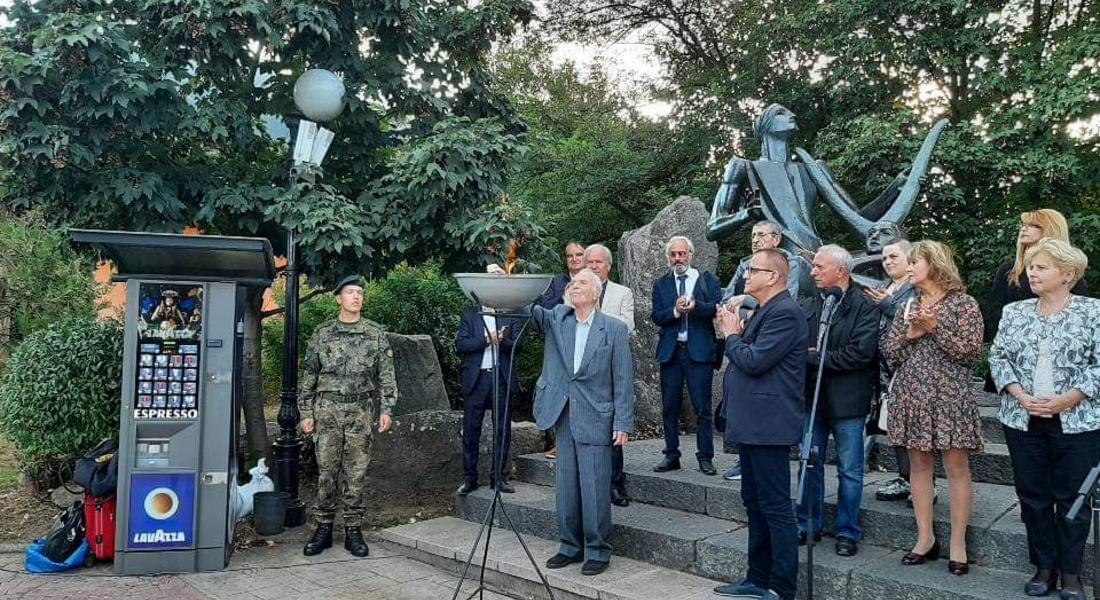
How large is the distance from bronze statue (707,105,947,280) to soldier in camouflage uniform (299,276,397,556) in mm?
3119

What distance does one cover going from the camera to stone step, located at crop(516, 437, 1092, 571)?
415cm

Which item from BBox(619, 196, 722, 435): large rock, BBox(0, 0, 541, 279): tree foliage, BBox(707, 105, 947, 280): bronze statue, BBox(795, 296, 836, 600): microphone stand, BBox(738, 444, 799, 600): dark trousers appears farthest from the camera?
BBox(619, 196, 722, 435): large rock

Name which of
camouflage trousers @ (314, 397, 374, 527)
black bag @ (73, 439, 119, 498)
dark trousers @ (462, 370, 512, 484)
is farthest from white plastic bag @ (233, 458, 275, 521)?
dark trousers @ (462, 370, 512, 484)

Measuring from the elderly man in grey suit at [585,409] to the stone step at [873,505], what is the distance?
0.66 m

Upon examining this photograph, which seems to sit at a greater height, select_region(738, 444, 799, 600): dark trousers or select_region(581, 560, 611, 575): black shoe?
select_region(738, 444, 799, 600): dark trousers

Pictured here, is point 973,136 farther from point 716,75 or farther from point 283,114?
point 283,114

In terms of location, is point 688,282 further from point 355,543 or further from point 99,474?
point 99,474

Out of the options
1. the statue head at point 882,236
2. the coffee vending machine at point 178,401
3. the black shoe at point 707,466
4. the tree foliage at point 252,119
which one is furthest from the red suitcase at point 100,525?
the statue head at point 882,236

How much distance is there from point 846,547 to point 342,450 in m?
3.33

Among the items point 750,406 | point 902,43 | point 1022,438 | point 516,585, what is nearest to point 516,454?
point 516,585

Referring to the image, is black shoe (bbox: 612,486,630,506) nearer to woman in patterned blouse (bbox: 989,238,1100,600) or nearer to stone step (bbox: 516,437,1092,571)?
stone step (bbox: 516,437,1092,571)

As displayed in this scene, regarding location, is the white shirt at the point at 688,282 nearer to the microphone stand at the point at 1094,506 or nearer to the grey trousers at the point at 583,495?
the grey trousers at the point at 583,495

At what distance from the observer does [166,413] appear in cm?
530

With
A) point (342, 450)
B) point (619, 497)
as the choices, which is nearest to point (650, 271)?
point (619, 497)
